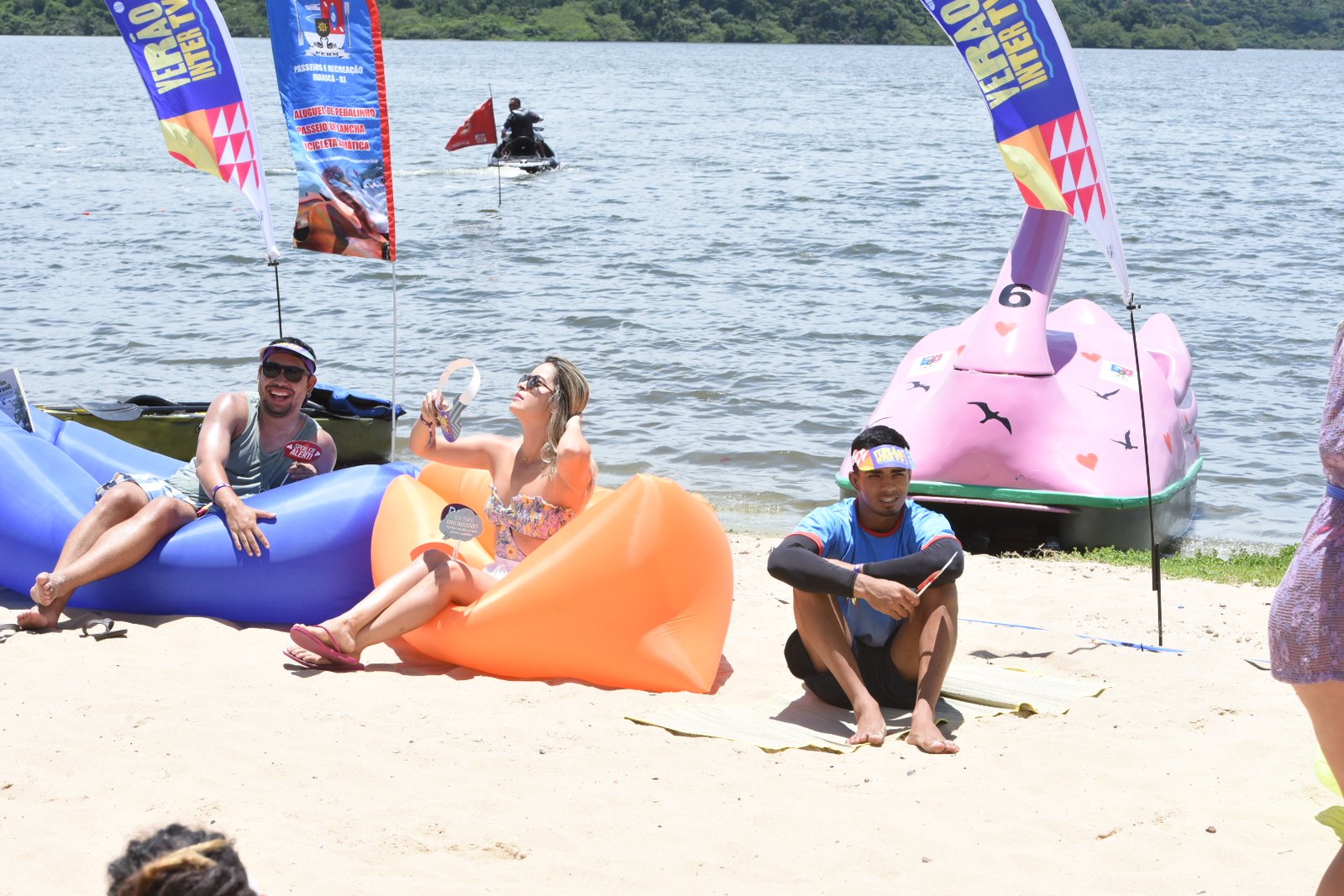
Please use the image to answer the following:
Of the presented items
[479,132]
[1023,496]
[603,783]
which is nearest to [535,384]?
[603,783]

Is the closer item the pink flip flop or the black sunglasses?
the pink flip flop

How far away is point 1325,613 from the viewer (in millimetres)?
2484

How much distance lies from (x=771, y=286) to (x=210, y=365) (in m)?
5.71

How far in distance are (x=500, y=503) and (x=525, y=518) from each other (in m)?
0.13

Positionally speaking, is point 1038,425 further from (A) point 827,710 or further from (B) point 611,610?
(B) point 611,610

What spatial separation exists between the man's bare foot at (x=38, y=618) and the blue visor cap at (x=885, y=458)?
2.89 metres

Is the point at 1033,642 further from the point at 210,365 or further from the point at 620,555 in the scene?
the point at 210,365

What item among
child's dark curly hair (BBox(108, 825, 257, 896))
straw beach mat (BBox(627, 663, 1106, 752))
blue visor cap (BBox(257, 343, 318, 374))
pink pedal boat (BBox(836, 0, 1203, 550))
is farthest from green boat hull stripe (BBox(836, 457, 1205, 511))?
child's dark curly hair (BBox(108, 825, 257, 896))

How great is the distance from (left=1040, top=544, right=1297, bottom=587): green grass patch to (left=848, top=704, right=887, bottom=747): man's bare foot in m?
2.74

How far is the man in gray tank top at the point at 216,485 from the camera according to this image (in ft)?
16.9

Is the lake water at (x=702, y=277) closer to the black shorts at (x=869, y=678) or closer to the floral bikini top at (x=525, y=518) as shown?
the floral bikini top at (x=525, y=518)

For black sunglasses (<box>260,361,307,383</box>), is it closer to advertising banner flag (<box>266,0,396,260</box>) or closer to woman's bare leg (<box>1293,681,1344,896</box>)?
advertising banner flag (<box>266,0,396,260</box>)

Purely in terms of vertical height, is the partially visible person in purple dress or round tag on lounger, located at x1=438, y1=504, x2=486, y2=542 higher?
the partially visible person in purple dress

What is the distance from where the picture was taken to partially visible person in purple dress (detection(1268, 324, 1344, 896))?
2479 mm
